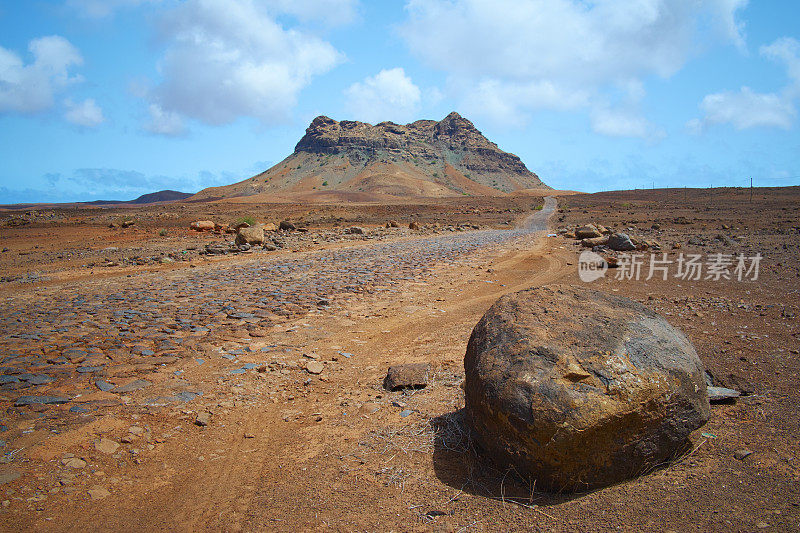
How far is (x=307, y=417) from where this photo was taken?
16.5 ft

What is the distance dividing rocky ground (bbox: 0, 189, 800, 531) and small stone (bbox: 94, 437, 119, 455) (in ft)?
0.06

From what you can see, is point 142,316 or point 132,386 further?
point 142,316

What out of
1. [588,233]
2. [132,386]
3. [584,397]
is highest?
[588,233]

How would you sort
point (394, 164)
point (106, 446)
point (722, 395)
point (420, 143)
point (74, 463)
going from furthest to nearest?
point (420, 143), point (394, 164), point (722, 395), point (106, 446), point (74, 463)

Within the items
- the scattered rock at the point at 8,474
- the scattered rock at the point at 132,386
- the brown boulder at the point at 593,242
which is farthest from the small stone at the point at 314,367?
the brown boulder at the point at 593,242

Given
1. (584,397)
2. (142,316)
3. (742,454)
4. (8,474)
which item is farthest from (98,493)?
(742,454)

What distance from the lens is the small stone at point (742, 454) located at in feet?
11.9

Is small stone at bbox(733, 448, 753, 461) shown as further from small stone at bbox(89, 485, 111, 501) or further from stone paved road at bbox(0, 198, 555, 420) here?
stone paved road at bbox(0, 198, 555, 420)

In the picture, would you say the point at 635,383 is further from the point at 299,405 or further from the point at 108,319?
the point at 108,319

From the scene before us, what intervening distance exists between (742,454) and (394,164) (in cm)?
11224

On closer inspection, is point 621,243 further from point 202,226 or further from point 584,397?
point 202,226

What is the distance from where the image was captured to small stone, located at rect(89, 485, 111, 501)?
362 cm

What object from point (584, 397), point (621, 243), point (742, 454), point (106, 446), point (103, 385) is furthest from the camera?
point (621, 243)

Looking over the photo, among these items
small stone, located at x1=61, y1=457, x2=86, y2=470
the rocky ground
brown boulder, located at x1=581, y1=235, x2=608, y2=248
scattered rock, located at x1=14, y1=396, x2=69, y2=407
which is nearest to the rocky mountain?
brown boulder, located at x1=581, y1=235, x2=608, y2=248
